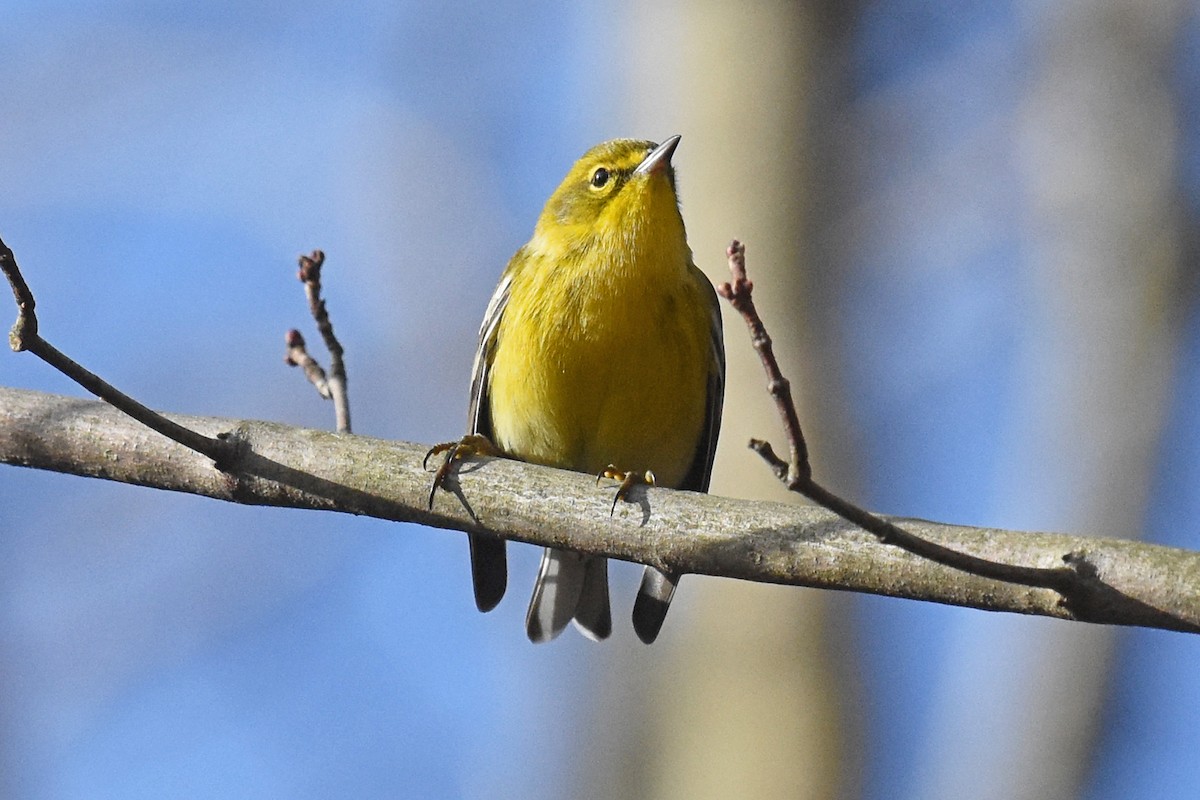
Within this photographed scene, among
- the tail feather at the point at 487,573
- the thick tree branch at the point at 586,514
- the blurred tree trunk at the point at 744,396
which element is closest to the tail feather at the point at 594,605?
the tail feather at the point at 487,573

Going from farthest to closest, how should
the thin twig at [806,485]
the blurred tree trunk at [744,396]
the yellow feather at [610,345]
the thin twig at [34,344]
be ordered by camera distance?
the blurred tree trunk at [744,396] < the yellow feather at [610,345] < the thin twig at [34,344] < the thin twig at [806,485]

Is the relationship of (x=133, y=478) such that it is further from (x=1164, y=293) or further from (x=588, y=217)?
(x=1164, y=293)

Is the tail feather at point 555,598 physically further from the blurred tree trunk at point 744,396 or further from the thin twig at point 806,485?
the thin twig at point 806,485

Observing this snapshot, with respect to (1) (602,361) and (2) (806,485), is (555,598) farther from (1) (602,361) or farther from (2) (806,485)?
(2) (806,485)

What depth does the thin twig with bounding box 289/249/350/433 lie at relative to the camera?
16.1 ft

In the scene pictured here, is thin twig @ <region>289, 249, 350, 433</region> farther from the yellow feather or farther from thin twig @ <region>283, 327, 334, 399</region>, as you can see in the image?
the yellow feather

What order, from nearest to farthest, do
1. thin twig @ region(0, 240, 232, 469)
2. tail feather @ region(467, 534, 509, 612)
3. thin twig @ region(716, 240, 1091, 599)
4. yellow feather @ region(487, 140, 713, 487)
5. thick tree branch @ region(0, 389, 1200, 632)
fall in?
thin twig @ region(716, 240, 1091, 599) → thick tree branch @ region(0, 389, 1200, 632) → thin twig @ region(0, 240, 232, 469) → yellow feather @ region(487, 140, 713, 487) → tail feather @ region(467, 534, 509, 612)

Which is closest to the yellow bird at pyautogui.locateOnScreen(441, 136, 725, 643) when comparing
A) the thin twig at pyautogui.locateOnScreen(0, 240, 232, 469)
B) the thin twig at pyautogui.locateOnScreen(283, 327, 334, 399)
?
the thin twig at pyautogui.locateOnScreen(283, 327, 334, 399)

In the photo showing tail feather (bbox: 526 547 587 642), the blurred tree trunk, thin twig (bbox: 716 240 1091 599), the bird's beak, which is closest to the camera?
thin twig (bbox: 716 240 1091 599)

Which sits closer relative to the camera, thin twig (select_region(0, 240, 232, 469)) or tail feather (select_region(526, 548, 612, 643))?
thin twig (select_region(0, 240, 232, 469))

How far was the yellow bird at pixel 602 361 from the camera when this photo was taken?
18.5ft

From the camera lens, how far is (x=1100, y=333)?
29.3 ft

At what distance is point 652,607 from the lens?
602 centimetres

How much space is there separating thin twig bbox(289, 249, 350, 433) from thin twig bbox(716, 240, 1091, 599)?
229cm
